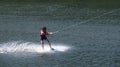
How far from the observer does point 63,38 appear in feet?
150

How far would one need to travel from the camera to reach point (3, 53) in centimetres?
3766

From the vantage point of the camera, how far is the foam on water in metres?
A: 38.5

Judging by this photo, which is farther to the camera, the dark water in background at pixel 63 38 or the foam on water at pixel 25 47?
the foam on water at pixel 25 47

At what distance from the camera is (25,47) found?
4000 cm

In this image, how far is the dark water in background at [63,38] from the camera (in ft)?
109

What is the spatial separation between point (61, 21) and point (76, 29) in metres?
10.3

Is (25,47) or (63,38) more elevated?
(63,38)

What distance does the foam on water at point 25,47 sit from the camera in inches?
1517

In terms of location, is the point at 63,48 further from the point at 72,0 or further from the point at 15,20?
the point at 72,0

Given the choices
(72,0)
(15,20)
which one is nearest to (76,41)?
(15,20)

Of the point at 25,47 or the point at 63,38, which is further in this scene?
the point at 63,38

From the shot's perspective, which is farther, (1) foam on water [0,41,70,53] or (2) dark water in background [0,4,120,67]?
(1) foam on water [0,41,70,53]

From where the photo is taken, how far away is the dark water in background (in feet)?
109

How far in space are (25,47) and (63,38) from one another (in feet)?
23.4
